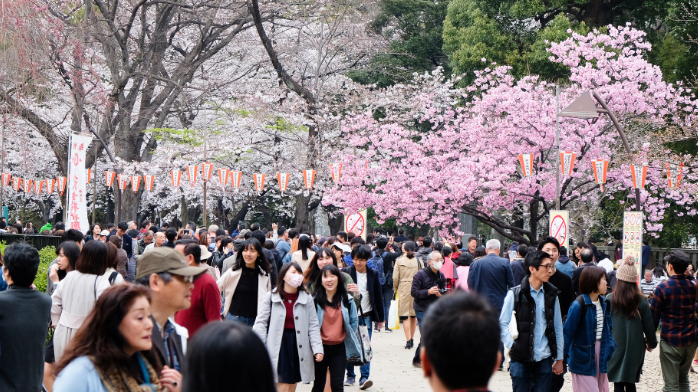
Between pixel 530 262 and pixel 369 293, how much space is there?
146 inches

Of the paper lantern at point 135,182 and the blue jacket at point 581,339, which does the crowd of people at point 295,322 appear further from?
the paper lantern at point 135,182

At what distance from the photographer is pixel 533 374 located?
645 centimetres

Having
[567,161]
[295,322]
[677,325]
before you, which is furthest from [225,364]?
[567,161]

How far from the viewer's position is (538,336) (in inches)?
250

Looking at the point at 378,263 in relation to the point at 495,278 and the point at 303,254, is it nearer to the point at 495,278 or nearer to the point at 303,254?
the point at 303,254

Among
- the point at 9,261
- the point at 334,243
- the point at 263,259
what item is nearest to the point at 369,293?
the point at 334,243

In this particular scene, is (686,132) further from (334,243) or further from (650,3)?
(650,3)

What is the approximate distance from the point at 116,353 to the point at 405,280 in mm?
9022

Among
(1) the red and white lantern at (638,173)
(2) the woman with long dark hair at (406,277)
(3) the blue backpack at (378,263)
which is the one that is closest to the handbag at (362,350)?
(2) the woman with long dark hair at (406,277)

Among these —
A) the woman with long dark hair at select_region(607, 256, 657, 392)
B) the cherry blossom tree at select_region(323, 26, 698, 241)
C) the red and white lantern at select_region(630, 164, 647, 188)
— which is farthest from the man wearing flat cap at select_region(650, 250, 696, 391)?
the cherry blossom tree at select_region(323, 26, 698, 241)

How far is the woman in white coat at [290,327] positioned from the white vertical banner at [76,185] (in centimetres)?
781

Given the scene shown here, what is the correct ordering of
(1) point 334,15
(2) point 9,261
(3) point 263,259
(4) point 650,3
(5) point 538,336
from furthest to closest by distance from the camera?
1. (1) point 334,15
2. (4) point 650,3
3. (3) point 263,259
4. (5) point 538,336
5. (2) point 9,261

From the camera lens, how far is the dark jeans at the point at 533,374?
6367 mm

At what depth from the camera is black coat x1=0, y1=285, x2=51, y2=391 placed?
482 centimetres
